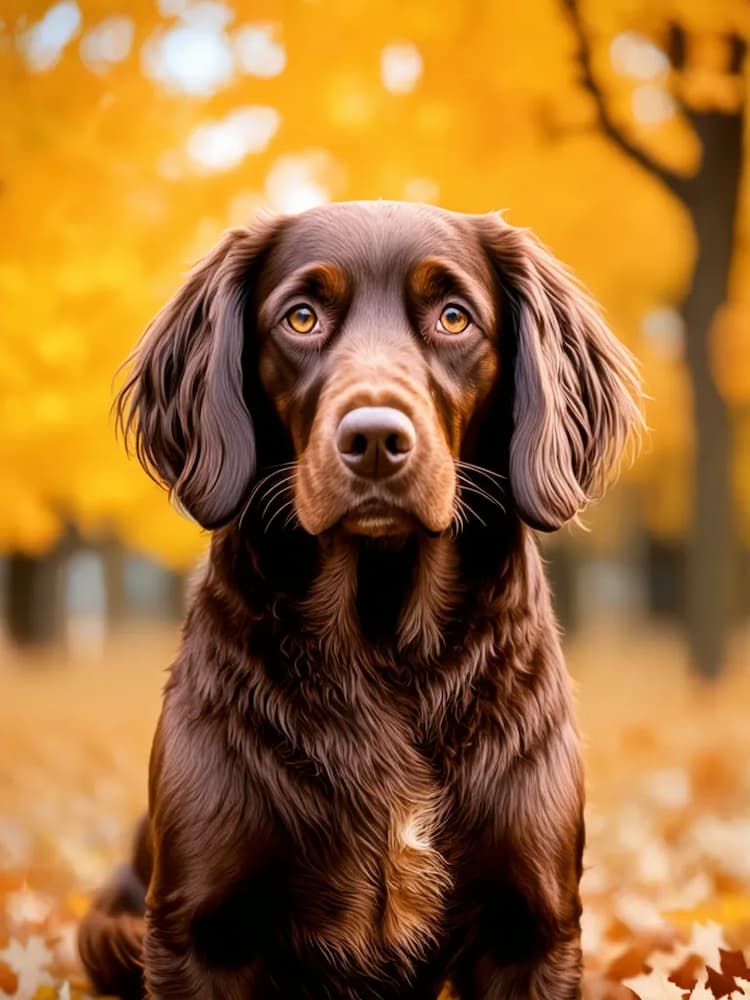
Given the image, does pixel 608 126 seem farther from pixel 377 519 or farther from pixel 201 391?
pixel 377 519

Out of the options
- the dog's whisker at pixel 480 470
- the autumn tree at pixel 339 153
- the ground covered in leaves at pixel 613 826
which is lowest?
the ground covered in leaves at pixel 613 826

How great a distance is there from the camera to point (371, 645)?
2789 mm

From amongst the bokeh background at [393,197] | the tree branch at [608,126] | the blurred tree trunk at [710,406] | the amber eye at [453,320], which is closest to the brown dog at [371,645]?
the amber eye at [453,320]

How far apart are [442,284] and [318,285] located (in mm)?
264

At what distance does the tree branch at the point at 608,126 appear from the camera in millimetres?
7047

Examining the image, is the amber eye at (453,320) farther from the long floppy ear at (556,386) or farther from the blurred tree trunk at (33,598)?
the blurred tree trunk at (33,598)

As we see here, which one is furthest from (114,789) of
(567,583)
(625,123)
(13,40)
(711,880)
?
(567,583)

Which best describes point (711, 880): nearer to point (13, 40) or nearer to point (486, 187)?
point (486, 187)

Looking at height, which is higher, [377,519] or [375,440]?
[375,440]

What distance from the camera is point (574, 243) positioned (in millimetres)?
8047

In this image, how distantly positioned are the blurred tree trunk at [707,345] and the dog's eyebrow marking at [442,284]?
489cm

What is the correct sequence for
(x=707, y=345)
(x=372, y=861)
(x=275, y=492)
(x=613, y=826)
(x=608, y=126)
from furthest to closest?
(x=707, y=345), (x=608, y=126), (x=613, y=826), (x=275, y=492), (x=372, y=861)

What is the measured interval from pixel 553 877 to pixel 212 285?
1.50 m

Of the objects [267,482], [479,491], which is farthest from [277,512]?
[479,491]
